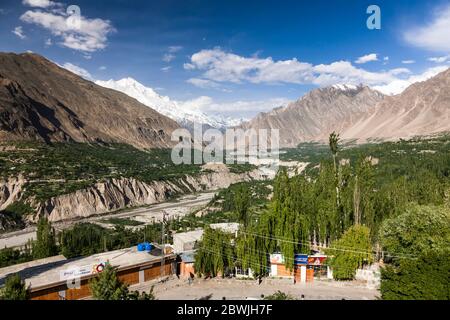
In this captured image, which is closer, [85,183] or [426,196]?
[426,196]

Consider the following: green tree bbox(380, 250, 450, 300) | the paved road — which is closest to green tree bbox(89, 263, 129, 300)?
green tree bbox(380, 250, 450, 300)

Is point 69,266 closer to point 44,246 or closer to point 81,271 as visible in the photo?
point 81,271

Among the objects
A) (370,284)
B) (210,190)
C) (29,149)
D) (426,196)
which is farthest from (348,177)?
(29,149)

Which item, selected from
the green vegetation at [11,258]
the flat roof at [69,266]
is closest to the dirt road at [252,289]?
the flat roof at [69,266]

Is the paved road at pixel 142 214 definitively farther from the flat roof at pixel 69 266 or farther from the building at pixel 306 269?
the building at pixel 306 269

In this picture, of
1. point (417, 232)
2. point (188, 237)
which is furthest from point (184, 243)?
point (417, 232)
